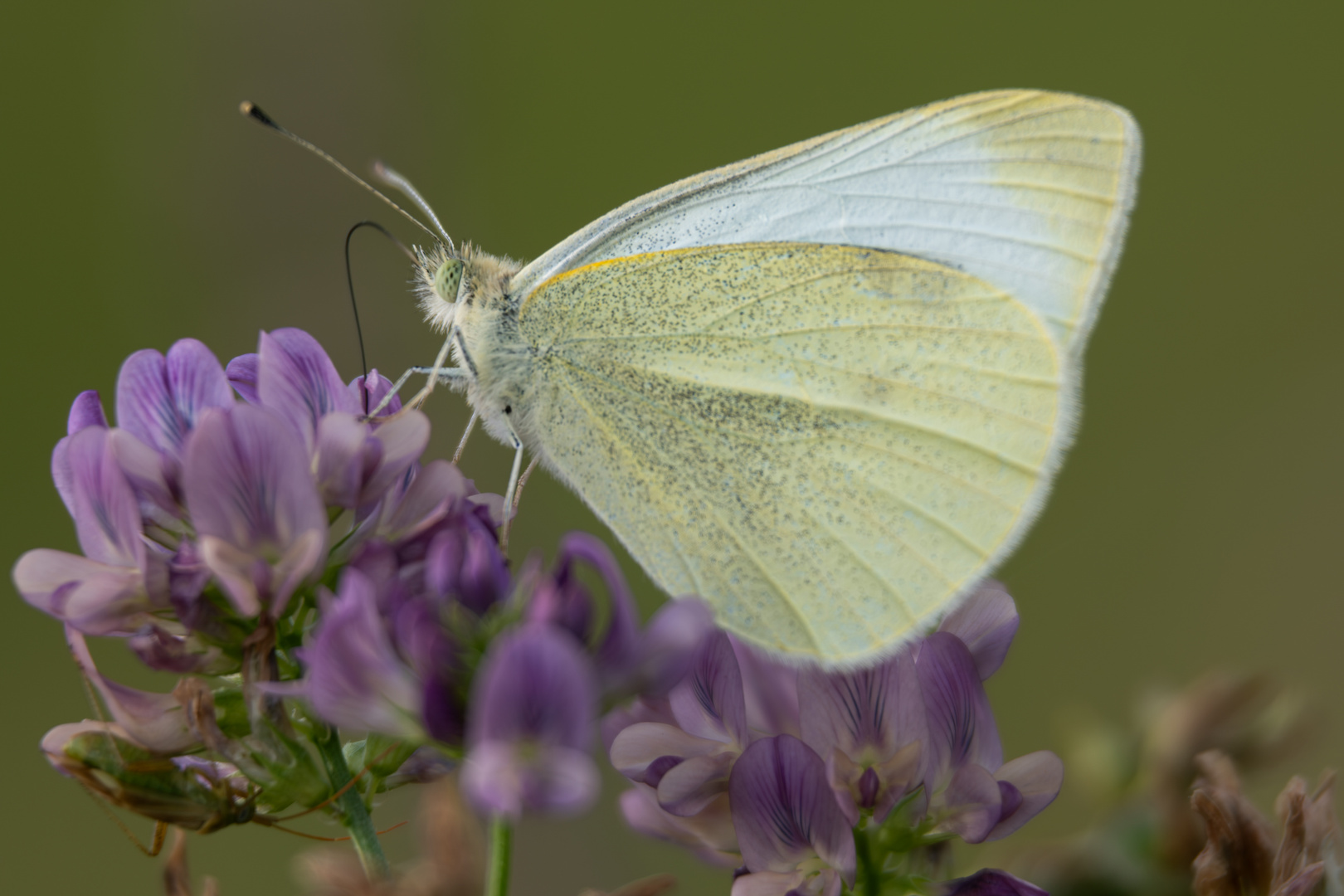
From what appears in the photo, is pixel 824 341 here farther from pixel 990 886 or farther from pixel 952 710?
pixel 990 886

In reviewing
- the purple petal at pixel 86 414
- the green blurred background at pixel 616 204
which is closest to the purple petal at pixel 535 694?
the purple petal at pixel 86 414

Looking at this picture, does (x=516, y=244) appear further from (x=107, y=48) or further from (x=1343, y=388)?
(x=1343, y=388)

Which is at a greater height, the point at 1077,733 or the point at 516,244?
the point at 516,244

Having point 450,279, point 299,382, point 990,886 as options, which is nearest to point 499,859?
point 990,886

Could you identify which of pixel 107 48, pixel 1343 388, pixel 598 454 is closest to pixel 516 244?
pixel 107 48

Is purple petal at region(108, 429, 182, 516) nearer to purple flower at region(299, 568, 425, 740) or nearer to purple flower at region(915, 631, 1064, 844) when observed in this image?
purple flower at region(299, 568, 425, 740)

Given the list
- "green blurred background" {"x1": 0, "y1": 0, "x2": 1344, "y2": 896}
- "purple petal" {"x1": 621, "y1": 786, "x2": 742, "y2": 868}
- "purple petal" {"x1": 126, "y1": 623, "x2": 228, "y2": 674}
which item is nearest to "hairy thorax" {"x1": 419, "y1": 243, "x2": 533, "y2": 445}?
"purple petal" {"x1": 621, "y1": 786, "x2": 742, "y2": 868}
